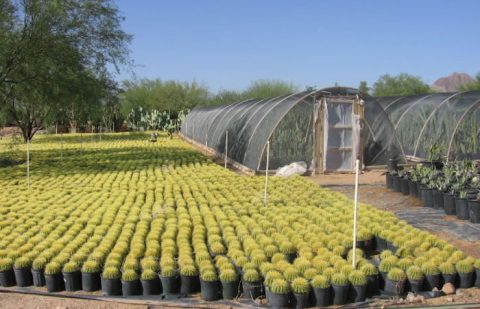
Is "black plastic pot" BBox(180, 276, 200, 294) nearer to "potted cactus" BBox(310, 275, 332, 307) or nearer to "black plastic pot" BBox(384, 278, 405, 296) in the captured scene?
"potted cactus" BBox(310, 275, 332, 307)

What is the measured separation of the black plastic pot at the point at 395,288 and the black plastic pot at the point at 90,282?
3126 mm

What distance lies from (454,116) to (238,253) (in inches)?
501

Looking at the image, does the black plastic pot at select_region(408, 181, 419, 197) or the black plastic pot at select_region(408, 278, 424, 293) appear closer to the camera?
the black plastic pot at select_region(408, 278, 424, 293)

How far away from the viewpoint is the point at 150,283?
5715mm

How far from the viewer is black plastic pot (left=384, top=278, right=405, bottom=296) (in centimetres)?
559

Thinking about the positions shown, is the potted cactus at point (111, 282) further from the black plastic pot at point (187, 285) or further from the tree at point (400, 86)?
the tree at point (400, 86)

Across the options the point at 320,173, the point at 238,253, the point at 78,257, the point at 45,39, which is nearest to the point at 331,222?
the point at 238,253

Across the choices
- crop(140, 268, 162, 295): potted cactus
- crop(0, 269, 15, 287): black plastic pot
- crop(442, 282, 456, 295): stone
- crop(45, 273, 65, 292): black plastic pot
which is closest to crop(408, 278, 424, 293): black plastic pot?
crop(442, 282, 456, 295): stone

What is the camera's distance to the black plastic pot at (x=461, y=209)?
9008 mm

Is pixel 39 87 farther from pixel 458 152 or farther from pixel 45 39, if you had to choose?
pixel 458 152

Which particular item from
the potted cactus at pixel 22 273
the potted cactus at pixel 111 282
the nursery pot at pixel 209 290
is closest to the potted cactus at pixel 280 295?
the nursery pot at pixel 209 290

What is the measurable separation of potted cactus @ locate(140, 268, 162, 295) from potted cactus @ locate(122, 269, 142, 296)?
6cm

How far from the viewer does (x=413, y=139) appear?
60.8ft

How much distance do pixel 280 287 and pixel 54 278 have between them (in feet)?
8.32
